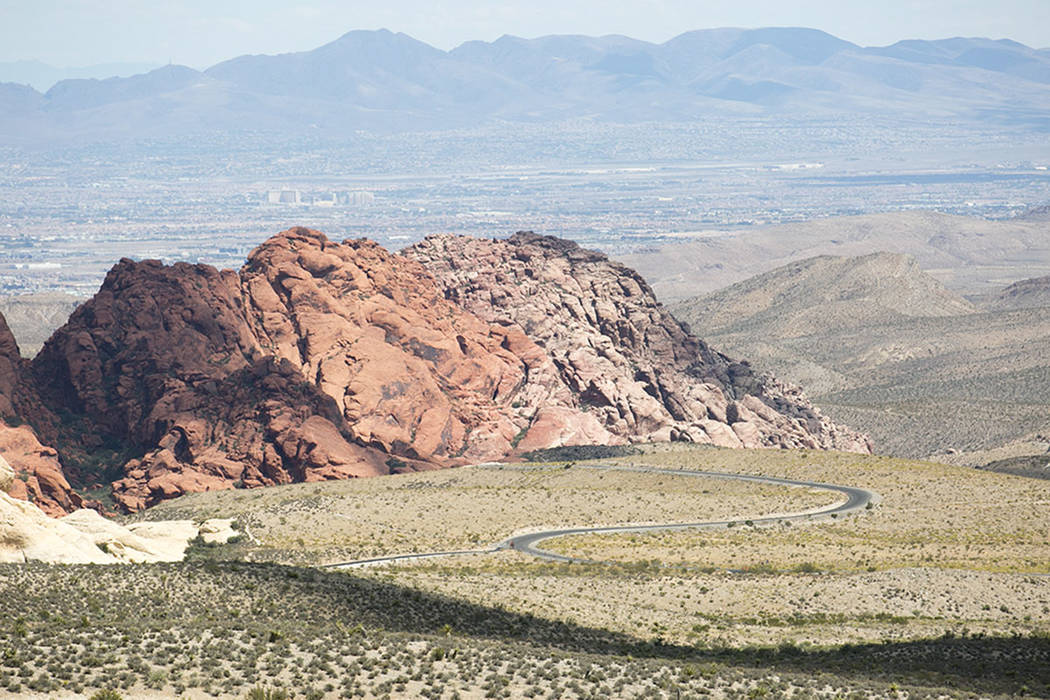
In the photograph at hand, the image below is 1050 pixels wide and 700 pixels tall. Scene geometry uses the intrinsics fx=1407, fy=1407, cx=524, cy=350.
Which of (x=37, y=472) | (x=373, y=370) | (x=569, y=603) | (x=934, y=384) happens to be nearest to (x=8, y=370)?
(x=37, y=472)

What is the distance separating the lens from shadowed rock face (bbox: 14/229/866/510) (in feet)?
299

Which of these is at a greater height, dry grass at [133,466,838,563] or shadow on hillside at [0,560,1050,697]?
shadow on hillside at [0,560,1050,697]

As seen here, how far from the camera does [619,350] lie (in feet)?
392

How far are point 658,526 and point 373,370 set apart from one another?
30758mm

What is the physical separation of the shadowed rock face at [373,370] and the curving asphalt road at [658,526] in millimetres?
10762

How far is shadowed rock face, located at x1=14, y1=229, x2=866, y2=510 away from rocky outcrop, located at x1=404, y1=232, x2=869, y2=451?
0.67 ft

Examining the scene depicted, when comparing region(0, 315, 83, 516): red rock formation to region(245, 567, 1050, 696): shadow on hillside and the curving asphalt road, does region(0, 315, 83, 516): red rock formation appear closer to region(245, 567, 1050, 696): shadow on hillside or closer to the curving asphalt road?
the curving asphalt road

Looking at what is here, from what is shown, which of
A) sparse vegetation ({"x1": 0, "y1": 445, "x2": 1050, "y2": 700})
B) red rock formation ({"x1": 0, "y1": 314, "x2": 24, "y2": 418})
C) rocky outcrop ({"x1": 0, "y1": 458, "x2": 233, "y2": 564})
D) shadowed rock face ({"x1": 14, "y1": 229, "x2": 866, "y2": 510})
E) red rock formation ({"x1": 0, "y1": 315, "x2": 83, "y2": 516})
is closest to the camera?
sparse vegetation ({"x1": 0, "y1": 445, "x2": 1050, "y2": 700})

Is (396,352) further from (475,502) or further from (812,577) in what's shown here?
(812,577)

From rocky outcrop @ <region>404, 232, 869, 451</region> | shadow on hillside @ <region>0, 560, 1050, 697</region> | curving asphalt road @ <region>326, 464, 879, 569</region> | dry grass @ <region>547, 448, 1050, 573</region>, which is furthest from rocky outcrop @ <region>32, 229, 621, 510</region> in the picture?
shadow on hillside @ <region>0, 560, 1050, 697</region>

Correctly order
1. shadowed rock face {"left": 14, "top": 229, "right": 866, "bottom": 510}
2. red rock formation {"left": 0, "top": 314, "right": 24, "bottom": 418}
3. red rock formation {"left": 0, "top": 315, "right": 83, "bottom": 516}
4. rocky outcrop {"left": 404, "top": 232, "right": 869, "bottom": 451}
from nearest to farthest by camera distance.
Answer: red rock formation {"left": 0, "top": 315, "right": 83, "bottom": 516}, red rock formation {"left": 0, "top": 314, "right": 24, "bottom": 418}, shadowed rock face {"left": 14, "top": 229, "right": 866, "bottom": 510}, rocky outcrop {"left": 404, "top": 232, "right": 869, "bottom": 451}

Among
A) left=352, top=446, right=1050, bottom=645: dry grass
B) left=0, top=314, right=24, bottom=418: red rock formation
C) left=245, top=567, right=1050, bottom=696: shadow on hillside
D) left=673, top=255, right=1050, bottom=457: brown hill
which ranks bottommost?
left=673, top=255, right=1050, bottom=457: brown hill

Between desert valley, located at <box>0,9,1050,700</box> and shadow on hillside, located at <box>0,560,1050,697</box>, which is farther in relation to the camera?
shadow on hillside, located at <box>0,560,1050,697</box>

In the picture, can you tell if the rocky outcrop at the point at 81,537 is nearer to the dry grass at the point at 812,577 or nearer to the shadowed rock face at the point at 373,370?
the dry grass at the point at 812,577
